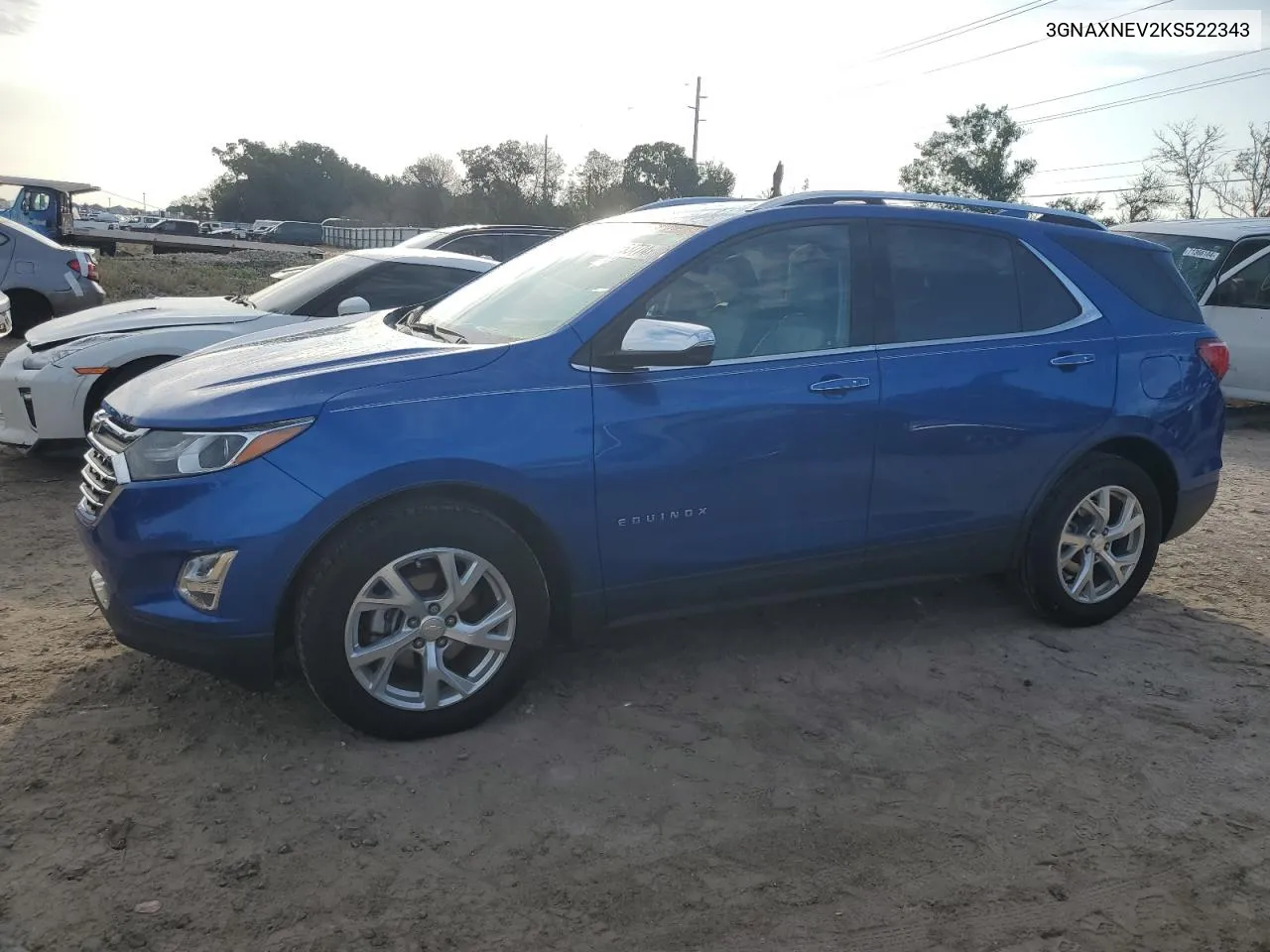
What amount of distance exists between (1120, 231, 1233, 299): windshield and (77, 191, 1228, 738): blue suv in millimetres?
6877

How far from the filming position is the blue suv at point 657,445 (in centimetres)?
315

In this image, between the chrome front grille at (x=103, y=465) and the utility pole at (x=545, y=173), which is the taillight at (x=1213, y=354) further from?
the utility pole at (x=545, y=173)

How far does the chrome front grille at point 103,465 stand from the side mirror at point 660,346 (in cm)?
159

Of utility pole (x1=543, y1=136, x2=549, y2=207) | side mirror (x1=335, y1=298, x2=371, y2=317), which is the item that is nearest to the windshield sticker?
side mirror (x1=335, y1=298, x2=371, y2=317)

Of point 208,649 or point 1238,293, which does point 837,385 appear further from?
point 1238,293

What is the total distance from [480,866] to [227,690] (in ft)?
4.68

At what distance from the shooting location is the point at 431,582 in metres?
3.30

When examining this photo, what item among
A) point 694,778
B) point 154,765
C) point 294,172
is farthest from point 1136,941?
point 294,172

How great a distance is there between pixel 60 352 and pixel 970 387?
17.8 ft

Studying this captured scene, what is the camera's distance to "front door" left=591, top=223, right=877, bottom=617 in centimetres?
353

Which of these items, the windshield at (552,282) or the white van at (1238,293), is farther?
the white van at (1238,293)

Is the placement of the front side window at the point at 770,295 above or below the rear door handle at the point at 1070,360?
above

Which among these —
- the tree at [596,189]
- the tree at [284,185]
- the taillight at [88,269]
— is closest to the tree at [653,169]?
the tree at [596,189]

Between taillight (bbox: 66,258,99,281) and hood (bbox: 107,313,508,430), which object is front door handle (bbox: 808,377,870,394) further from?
taillight (bbox: 66,258,99,281)
